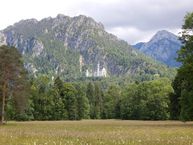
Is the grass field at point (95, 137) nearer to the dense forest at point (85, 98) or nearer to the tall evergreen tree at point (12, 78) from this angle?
the dense forest at point (85, 98)

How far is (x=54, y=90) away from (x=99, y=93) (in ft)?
150

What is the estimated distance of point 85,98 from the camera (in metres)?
160

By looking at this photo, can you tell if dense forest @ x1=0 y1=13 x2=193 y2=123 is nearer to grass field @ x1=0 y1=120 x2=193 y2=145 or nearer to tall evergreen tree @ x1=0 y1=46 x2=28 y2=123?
tall evergreen tree @ x1=0 y1=46 x2=28 y2=123

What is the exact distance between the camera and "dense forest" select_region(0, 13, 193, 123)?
6900 centimetres

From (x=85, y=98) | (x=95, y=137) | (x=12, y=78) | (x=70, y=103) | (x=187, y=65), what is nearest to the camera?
(x=95, y=137)

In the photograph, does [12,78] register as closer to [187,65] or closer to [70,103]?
[187,65]

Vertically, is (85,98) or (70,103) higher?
(85,98)

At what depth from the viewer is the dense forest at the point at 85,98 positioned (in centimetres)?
6900

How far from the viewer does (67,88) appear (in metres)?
150

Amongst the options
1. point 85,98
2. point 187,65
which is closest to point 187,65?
point 187,65

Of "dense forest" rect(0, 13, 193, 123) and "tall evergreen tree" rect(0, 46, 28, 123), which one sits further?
"tall evergreen tree" rect(0, 46, 28, 123)

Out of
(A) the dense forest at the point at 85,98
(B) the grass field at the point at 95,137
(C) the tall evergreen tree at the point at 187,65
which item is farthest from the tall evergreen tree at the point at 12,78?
(B) the grass field at the point at 95,137

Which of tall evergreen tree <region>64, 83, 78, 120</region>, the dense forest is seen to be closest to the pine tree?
the dense forest

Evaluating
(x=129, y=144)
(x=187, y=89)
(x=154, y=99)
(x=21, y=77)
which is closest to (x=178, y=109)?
(x=187, y=89)
